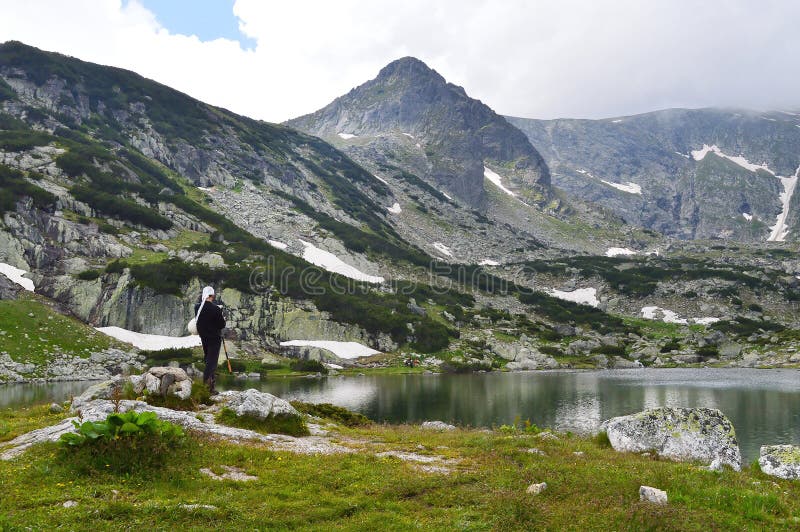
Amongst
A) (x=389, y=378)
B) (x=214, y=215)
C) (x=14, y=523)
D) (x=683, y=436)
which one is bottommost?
(x=389, y=378)

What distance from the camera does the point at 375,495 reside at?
10594 mm

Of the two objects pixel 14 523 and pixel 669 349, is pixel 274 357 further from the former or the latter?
pixel 669 349

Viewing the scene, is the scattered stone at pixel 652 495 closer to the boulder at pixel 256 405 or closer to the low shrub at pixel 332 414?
the boulder at pixel 256 405

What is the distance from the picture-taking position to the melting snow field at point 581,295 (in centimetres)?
15762

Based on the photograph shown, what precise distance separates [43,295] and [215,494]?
8549 centimetres

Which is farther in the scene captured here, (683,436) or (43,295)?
(43,295)

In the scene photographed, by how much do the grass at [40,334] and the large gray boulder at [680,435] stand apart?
69.8 meters

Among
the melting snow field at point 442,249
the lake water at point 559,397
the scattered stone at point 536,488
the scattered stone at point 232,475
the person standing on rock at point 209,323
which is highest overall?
the melting snow field at point 442,249

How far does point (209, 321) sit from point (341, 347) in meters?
77.0

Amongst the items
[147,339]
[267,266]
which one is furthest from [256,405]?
[267,266]

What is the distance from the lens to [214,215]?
117 meters

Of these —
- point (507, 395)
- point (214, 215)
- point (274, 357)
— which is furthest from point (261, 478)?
point (214, 215)

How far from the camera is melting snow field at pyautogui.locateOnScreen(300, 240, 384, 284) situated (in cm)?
12175

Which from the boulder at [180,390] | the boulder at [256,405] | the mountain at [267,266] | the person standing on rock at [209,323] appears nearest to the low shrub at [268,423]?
the boulder at [256,405]
